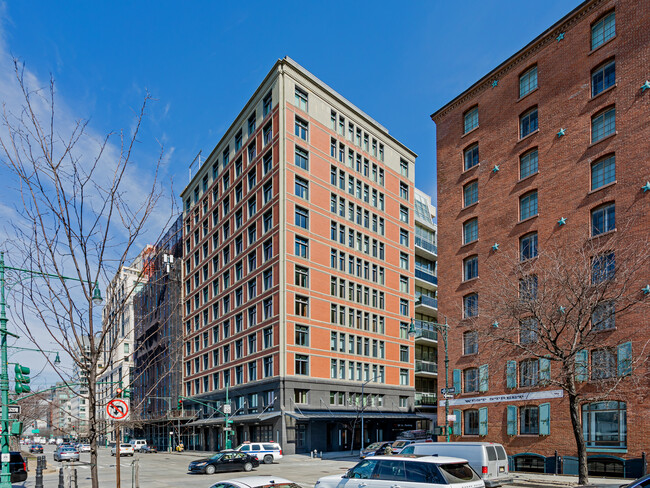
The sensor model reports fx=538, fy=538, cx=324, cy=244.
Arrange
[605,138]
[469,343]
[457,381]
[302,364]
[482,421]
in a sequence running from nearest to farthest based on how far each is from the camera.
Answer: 1. [605,138]
2. [482,421]
3. [469,343]
4. [457,381]
5. [302,364]

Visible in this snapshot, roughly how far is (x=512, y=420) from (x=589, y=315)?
1154cm

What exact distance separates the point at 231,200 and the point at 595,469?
49.6 meters

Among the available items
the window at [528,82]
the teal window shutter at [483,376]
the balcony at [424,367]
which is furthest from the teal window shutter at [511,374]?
the balcony at [424,367]

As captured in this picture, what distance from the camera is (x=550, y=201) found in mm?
32594

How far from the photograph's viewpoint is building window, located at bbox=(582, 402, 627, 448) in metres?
26.9

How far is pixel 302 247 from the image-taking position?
55.0 metres

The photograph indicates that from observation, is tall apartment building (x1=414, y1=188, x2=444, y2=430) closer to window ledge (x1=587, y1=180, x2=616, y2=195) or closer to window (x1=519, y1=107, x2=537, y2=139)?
window (x1=519, y1=107, x2=537, y2=139)

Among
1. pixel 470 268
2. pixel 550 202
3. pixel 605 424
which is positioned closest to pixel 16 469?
pixel 470 268

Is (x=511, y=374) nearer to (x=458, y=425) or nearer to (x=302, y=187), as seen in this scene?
(x=458, y=425)

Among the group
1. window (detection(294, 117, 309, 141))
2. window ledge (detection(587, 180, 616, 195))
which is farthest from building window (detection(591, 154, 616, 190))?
window (detection(294, 117, 309, 141))

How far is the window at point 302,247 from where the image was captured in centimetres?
5430

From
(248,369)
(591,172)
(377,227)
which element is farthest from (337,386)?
(591,172)

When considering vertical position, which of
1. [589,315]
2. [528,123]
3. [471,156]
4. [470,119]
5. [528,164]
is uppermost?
[470,119]

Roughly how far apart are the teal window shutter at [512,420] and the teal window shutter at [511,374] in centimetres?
129
